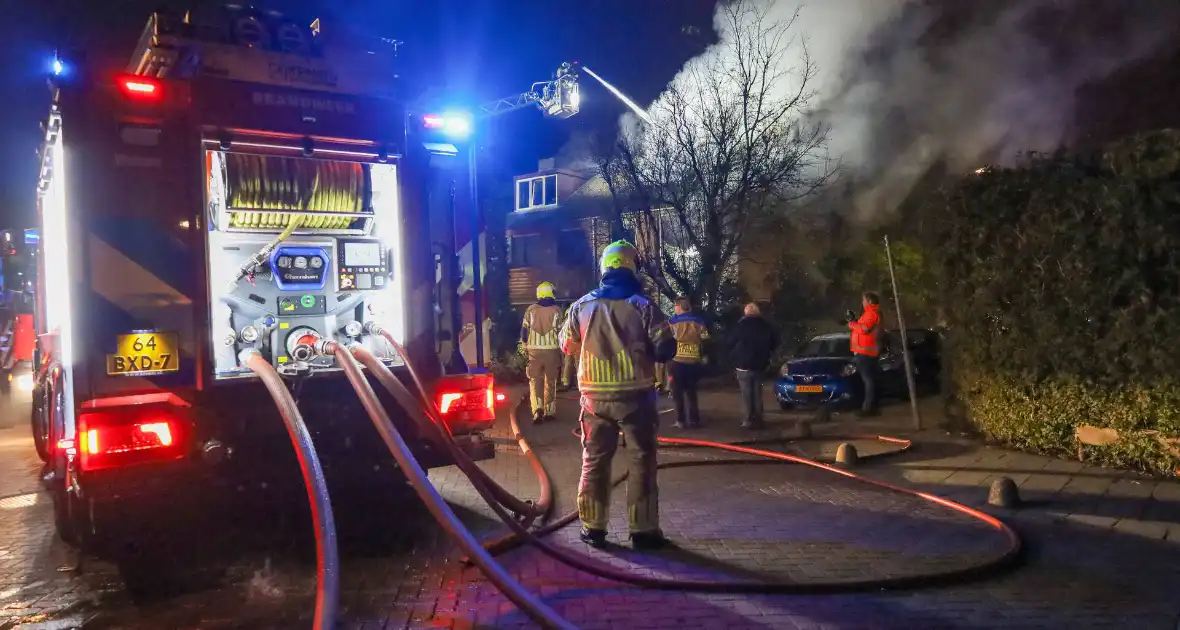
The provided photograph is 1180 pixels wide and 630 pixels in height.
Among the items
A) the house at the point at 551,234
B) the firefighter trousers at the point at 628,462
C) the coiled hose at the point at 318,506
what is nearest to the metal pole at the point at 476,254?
the firefighter trousers at the point at 628,462

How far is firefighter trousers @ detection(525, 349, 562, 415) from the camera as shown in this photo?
32.8 ft

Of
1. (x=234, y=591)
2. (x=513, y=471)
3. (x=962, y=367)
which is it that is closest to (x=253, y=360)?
(x=234, y=591)

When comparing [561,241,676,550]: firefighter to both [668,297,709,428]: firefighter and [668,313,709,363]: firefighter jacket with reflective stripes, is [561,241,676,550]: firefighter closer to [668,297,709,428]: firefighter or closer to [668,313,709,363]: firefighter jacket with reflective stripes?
[668,297,709,428]: firefighter

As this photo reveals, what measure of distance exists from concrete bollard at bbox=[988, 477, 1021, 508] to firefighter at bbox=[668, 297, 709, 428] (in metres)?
3.74

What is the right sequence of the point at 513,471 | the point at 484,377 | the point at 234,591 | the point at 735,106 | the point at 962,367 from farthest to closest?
the point at 735,106 < the point at 962,367 < the point at 513,471 < the point at 484,377 < the point at 234,591

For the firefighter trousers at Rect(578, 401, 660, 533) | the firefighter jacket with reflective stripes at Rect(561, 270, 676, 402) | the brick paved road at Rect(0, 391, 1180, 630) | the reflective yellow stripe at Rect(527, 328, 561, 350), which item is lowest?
the brick paved road at Rect(0, 391, 1180, 630)

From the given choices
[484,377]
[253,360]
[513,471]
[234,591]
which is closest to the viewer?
[234,591]

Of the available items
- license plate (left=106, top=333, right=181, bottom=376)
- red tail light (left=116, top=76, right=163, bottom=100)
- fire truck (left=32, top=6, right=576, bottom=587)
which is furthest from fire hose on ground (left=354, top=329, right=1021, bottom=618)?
red tail light (left=116, top=76, right=163, bottom=100)

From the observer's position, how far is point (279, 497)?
17.1ft

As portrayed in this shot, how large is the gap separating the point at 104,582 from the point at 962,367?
7389mm

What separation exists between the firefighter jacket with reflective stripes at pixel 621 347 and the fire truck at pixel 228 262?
1076 millimetres

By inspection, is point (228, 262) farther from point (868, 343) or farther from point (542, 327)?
point (868, 343)

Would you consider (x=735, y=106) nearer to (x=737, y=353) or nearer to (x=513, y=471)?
(x=737, y=353)

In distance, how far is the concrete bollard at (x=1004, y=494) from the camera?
580 cm
